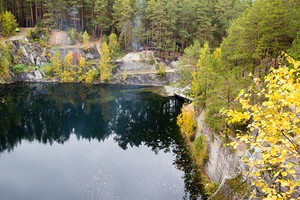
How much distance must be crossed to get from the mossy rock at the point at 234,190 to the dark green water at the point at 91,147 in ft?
25.6

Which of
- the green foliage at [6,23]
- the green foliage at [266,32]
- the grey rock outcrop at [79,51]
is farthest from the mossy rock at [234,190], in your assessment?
the green foliage at [6,23]

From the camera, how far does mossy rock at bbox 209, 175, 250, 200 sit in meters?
21.6

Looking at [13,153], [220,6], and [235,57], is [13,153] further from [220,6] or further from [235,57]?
[220,6]

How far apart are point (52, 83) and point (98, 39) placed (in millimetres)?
21246

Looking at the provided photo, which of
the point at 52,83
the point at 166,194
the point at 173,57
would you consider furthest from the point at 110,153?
the point at 173,57

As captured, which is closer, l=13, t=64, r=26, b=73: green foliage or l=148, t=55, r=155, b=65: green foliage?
l=13, t=64, r=26, b=73: green foliage

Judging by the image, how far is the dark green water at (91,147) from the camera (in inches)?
1260

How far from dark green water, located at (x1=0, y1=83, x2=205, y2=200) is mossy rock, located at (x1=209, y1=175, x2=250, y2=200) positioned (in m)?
7.82

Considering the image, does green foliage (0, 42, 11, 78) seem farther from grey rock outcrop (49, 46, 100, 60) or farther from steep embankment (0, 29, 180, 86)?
grey rock outcrop (49, 46, 100, 60)

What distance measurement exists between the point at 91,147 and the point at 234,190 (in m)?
24.9

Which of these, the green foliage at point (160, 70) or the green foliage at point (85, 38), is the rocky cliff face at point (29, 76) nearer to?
the green foliage at point (85, 38)

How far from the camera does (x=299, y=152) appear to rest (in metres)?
8.43

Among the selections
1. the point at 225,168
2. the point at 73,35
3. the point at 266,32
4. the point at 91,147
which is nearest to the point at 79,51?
the point at 73,35

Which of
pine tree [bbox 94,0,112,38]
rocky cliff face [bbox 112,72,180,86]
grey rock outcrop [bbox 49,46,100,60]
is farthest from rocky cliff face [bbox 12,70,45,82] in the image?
pine tree [bbox 94,0,112,38]
